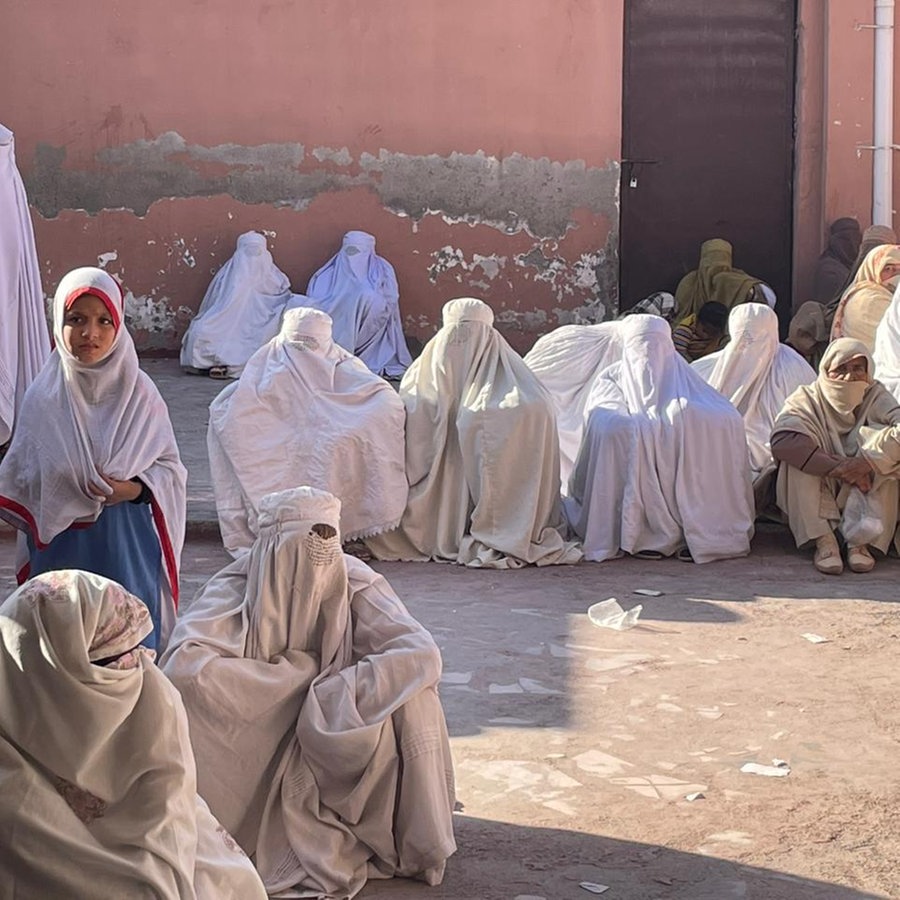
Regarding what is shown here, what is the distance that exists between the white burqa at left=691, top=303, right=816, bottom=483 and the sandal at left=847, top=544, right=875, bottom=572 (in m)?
1.31

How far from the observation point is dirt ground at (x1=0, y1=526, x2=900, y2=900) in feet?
14.1

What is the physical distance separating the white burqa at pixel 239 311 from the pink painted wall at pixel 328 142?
0.30 meters

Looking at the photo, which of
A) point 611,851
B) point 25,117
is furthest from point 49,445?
point 25,117

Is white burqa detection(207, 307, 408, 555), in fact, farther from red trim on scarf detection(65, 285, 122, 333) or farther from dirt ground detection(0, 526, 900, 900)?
red trim on scarf detection(65, 285, 122, 333)

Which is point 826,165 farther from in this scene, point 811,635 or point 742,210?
point 811,635

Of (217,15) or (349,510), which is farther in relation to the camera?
(217,15)

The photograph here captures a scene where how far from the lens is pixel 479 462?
7.98 metres

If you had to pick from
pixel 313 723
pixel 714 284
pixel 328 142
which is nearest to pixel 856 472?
pixel 313 723

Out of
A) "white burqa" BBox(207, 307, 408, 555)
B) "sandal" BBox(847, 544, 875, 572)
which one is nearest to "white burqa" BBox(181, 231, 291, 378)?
"white burqa" BBox(207, 307, 408, 555)

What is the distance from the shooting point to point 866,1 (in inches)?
488

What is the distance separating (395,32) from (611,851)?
29.6 feet

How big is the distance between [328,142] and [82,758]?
10.1 metres

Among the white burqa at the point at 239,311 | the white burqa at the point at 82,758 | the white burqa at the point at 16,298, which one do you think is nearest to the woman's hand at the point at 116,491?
the white burqa at the point at 82,758

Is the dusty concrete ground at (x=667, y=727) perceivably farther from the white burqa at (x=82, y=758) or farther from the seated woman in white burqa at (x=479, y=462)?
the white burqa at (x=82, y=758)
